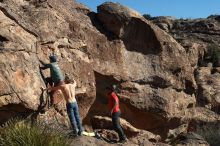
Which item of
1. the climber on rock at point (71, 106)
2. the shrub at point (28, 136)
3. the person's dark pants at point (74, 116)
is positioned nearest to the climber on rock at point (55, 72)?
the climber on rock at point (71, 106)

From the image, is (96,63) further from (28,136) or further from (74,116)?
(28,136)

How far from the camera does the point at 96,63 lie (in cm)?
1967

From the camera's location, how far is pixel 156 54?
71.4 ft

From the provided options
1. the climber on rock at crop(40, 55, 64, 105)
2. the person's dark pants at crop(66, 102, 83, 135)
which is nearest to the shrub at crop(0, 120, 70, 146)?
the person's dark pants at crop(66, 102, 83, 135)

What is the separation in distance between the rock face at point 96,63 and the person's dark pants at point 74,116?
0.99m

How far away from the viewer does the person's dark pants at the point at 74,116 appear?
48.8 feet

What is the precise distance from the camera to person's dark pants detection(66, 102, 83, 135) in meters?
14.9

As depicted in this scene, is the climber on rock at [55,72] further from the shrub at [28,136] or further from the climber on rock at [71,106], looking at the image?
the shrub at [28,136]

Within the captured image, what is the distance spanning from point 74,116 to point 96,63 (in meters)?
4.96

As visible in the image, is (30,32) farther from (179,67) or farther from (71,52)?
(179,67)

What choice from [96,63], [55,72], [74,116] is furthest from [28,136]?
[96,63]

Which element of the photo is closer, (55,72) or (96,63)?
(55,72)

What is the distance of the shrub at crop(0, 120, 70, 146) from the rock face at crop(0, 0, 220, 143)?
2.68 feet

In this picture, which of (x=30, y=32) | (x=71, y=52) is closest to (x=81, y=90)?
(x=71, y=52)
